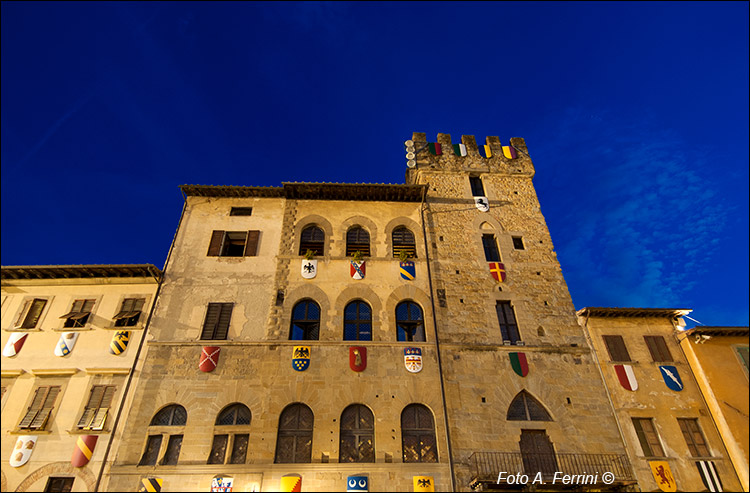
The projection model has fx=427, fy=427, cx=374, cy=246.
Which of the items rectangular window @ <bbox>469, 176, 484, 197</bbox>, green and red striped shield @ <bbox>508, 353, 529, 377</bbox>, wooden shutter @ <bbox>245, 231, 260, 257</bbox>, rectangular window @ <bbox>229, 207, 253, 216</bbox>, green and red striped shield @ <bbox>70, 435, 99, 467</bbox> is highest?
rectangular window @ <bbox>469, 176, 484, 197</bbox>

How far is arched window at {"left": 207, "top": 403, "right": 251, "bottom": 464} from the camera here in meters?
14.1

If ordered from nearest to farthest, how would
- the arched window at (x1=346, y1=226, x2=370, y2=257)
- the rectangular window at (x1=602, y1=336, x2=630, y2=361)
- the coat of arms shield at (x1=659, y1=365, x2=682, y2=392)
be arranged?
the coat of arms shield at (x1=659, y1=365, x2=682, y2=392) → the rectangular window at (x1=602, y1=336, x2=630, y2=361) → the arched window at (x1=346, y1=226, x2=370, y2=257)

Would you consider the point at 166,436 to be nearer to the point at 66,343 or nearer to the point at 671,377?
the point at 66,343

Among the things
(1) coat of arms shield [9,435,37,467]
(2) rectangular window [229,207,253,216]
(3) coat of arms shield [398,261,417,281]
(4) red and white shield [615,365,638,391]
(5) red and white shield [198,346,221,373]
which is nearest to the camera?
(1) coat of arms shield [9,435,37,467]

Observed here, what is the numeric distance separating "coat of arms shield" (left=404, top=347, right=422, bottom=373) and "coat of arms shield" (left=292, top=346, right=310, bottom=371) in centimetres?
365

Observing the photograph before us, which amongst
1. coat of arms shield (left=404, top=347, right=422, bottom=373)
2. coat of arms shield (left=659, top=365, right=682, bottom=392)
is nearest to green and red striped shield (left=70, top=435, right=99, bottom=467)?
coat of arms shield (left=404, top=347, right=422, bottom=373)

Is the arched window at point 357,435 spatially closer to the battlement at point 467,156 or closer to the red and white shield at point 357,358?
the red and white shield at point 357,358

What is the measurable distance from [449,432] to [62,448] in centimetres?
1276

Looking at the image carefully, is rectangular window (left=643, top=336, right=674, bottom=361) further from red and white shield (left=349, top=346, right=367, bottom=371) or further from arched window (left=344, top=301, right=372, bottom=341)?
red and white shield (left=349, top=346, right=367, bottom=371)

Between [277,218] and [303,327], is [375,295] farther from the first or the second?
[277,218]

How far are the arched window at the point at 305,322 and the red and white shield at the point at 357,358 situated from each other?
5.23 ft

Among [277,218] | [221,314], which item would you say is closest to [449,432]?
[221,314]

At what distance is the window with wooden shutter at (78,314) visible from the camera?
1617 centimetres

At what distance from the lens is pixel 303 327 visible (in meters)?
16.9
